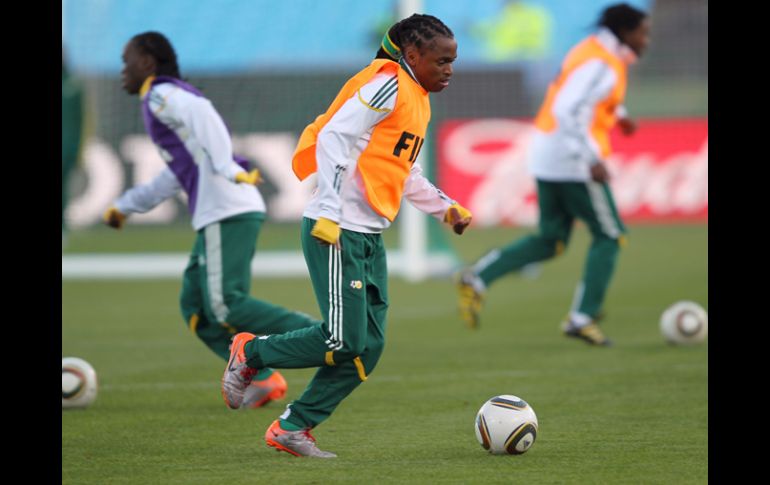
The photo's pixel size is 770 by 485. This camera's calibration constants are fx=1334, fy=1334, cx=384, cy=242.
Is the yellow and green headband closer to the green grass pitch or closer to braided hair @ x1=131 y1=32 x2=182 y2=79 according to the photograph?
the green grass pitch

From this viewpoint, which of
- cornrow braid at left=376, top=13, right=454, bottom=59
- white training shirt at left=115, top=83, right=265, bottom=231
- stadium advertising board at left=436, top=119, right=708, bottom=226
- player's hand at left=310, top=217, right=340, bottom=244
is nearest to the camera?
player's hand at left=310, top=217, right=340, bottom=244

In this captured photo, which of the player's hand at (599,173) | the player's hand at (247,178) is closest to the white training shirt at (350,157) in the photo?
the player's hand at (247,178)

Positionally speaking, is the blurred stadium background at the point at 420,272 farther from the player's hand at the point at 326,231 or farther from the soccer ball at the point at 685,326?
the player's hand at the point at 326,231

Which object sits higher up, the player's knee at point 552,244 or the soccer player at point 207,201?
the soccer player at point 207,201

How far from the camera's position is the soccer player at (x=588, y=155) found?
9758 mm

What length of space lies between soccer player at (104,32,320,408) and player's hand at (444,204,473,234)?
1358 mm

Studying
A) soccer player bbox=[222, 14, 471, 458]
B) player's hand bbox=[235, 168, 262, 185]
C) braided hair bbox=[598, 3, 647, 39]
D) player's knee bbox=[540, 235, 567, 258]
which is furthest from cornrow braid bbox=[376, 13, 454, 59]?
player's knee bbox=[540, 235, 567, 258]

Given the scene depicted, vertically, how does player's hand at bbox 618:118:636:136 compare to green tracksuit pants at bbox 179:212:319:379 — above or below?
above

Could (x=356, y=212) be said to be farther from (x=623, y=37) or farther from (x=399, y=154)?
(x=623, y=37)

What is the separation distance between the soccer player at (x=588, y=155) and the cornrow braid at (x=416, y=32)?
3.92m

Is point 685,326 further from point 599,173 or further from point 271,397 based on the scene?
point 271,397

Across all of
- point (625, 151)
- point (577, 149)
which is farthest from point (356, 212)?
point (625, 151)

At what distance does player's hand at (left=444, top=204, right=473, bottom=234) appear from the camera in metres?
6.14

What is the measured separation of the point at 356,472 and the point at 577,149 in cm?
485
